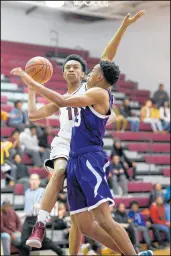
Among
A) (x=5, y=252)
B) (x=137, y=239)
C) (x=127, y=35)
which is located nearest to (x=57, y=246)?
(x=5, y=252)

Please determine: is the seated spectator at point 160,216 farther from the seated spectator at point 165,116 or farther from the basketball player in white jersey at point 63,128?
the basketball player in white jersey at point 63,128

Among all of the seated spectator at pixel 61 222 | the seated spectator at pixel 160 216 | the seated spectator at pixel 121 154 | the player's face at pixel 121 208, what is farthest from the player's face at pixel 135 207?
the seated spectator at pixel 61 222

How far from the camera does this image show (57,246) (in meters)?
10.1

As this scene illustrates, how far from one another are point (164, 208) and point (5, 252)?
14.4 feet

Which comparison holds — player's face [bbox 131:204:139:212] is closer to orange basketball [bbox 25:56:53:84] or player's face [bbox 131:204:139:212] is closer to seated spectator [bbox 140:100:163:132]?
seated spectator [bbox 140:100:163:132]

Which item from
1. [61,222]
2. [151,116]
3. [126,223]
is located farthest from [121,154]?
[61,222]

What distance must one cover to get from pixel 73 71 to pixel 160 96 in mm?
12141

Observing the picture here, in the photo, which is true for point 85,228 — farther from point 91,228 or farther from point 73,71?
point 73,71

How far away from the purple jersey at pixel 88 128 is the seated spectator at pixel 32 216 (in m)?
4.94

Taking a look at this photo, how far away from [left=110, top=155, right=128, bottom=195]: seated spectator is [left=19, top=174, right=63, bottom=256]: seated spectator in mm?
2793

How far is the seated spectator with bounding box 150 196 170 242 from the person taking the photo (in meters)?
12.5

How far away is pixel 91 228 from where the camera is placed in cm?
479

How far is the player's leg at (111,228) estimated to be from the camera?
14.9ft

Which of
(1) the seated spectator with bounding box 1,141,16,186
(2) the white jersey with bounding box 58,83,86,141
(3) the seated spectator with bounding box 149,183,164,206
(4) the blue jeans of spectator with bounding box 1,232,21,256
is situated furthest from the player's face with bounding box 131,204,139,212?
(2) the white jersey with bounding box 58,83,86,141
